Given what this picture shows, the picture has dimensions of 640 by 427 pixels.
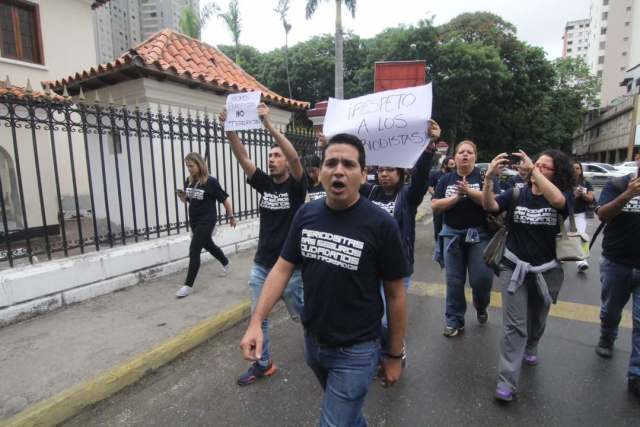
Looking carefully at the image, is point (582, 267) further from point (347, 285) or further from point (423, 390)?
point (347, 285)

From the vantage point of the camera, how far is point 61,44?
35.6ft

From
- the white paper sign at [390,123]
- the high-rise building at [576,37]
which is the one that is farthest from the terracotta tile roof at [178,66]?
the high-rise building at [576,37]

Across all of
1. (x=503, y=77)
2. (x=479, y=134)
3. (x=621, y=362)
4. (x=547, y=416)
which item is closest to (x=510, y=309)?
(x=547, y=416)

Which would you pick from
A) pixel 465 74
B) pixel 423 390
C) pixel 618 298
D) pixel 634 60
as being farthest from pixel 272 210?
pixel 634 60

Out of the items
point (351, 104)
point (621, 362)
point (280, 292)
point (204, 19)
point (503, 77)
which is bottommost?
point (621, 362)

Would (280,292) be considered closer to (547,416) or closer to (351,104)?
(351,104)

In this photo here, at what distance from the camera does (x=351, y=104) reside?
3166 mm

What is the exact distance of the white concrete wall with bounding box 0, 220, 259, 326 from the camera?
4160 millimetres

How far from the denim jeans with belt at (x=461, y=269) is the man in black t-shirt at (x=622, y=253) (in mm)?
A: 916

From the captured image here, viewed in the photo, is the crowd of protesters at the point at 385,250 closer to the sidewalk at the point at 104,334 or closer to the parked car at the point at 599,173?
the sidewalk at the point at 104,334

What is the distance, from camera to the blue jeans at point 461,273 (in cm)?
375

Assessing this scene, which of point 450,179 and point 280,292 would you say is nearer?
point 280,292

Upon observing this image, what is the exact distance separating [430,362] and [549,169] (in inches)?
73.2

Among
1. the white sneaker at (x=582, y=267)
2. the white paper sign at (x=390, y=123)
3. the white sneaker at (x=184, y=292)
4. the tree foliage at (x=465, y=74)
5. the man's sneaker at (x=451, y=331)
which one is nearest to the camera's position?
the white paper sign at (x=390, y=123)
